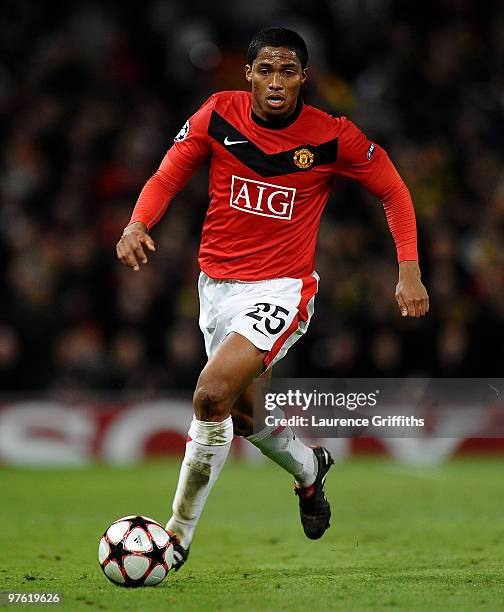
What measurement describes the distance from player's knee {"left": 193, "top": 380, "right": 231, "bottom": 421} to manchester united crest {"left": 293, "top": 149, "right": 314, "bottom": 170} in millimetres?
1199

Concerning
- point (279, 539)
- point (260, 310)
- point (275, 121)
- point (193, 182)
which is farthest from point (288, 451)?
point (193, 182)

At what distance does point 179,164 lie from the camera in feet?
18.6

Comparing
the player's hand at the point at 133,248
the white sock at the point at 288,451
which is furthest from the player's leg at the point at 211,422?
the player's hand at the point at 133,248

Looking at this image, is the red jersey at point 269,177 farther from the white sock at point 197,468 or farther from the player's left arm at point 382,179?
the white sock at point 197,468

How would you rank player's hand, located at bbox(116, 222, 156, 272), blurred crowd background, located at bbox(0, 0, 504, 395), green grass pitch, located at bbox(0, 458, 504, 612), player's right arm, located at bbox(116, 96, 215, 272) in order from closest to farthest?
green grass pitch, located at bbox(0, 458, 504, 612), player's hand, located at bbox(116, 222, 156, 272), player's right arm, located at bbox(116, 96, 215, 272), blurred crowd background, located at bbox(0, 0, 504, 395)

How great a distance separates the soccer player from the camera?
550 centimetres

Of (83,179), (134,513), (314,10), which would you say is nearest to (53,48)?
(83,179)

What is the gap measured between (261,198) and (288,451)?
1311mm

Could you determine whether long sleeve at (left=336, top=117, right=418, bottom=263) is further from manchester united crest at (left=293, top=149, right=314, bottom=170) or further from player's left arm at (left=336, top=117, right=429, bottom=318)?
manchester united crest at (left=293, top=149, right=314, bottom=170)

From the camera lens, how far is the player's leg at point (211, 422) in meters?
5.26

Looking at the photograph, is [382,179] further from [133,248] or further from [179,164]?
[133,248]

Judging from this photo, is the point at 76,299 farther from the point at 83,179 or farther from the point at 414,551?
the point at 414,551

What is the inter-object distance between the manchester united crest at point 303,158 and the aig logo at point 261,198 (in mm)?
122

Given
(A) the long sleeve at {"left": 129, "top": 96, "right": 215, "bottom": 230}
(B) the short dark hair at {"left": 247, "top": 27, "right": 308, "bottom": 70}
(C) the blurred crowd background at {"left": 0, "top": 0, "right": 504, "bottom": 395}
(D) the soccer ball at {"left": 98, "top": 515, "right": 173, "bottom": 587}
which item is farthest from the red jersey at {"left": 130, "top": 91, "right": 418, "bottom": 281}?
(C) the blurred crowd background at {"left": 0, "top": 0, "right": 504, "bottom": 395}
